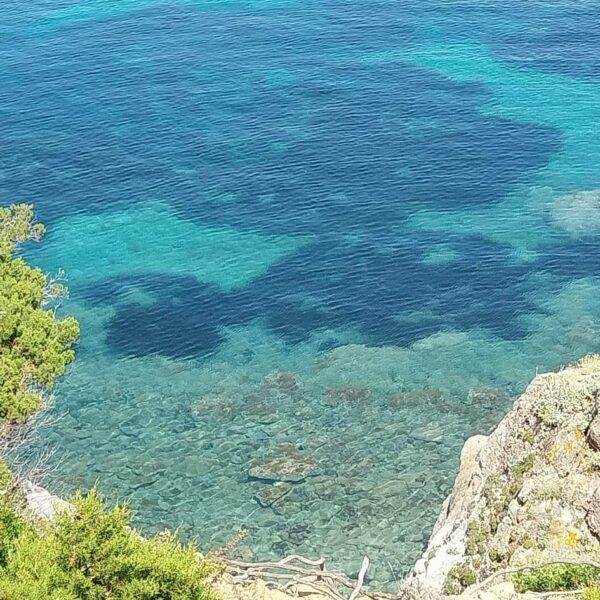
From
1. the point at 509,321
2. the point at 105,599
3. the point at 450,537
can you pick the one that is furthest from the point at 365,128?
the point at 105,599

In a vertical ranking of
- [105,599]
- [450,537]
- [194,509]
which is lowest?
[194,509]

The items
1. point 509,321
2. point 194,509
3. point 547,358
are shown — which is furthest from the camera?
point 509,321

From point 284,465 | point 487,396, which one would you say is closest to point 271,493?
point 284,465

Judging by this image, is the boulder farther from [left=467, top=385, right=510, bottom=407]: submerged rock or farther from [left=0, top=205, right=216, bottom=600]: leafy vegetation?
[left=467, top=385, right=510, bottom=407]: submerged rock

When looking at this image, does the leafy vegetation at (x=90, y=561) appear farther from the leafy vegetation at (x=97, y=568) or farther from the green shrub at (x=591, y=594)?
the green shrub at (x=591, y=594)

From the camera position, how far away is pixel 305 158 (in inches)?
3693

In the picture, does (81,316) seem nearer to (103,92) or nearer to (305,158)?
(305,158)

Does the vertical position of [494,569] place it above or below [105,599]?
below

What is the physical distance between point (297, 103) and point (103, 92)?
25190 millimetres

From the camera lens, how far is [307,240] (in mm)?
80438

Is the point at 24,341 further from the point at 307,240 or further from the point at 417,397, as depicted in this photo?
the point at 307,240

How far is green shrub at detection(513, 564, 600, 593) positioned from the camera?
2673 centimetres

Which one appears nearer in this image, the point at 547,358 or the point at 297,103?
the point at 547,358

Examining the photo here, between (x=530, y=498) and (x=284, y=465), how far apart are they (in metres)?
24.7
